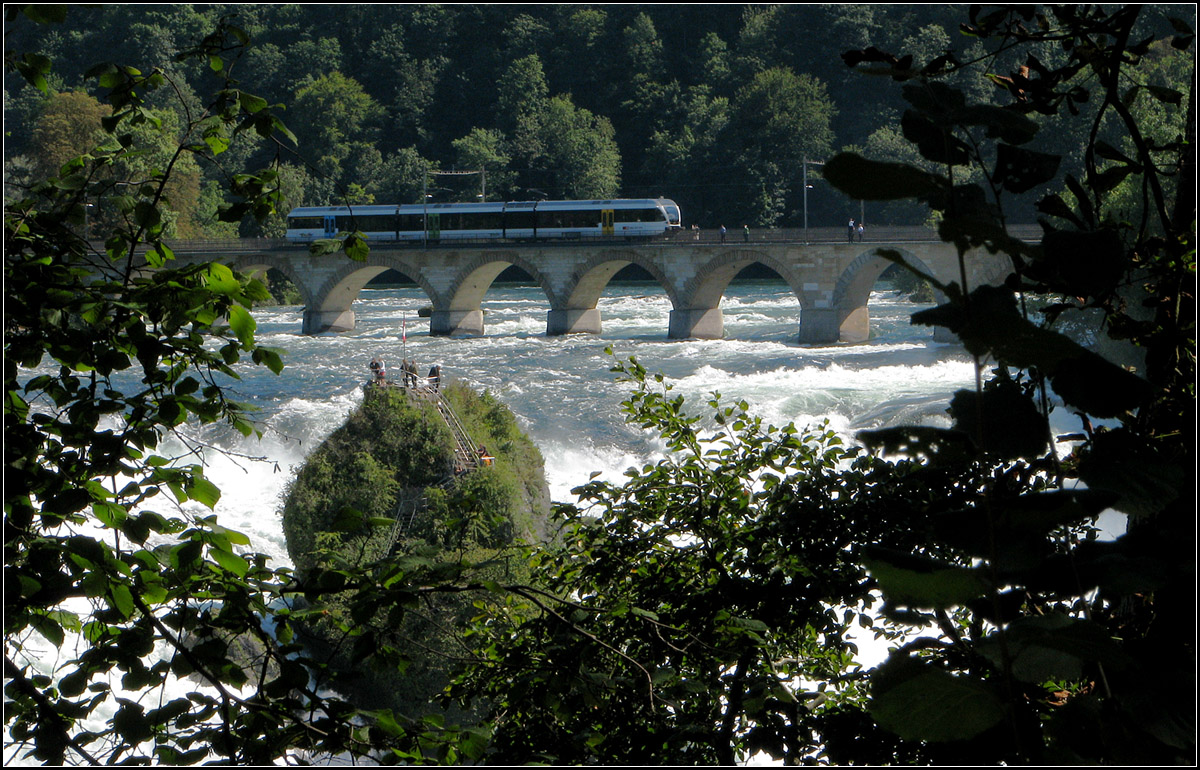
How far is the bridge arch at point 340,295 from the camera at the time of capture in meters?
32.4

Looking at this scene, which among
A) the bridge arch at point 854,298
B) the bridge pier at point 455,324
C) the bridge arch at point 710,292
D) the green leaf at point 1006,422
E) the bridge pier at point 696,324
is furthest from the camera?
the bridge pier at point 455,324

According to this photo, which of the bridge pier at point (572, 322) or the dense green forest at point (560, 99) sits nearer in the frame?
the bridge pier at point (572, 322)

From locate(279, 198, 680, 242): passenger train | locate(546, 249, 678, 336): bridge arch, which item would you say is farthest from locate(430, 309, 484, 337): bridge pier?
locate(279, 198, 680, 242): passenger train

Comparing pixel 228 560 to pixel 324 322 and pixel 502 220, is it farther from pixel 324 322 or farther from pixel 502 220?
pixel 502 220

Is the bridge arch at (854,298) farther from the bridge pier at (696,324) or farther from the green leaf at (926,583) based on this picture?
the green leaf at (926,583)

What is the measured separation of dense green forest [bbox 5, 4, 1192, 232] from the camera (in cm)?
3962

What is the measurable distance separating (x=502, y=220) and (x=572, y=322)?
5.46 metres

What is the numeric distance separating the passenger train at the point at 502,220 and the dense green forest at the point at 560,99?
5.13m

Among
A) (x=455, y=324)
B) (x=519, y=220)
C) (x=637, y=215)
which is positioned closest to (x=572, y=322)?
(x=455, y=324)

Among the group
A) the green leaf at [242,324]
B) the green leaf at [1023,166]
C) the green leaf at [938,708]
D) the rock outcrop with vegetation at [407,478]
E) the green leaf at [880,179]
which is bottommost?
the rock outcrop with vegetation at [407,478]

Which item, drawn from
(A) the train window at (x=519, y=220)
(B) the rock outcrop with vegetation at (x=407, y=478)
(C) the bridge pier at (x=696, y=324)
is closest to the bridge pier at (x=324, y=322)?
(A) the train window at (x=519, y=220)

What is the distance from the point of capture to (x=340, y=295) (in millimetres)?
33188

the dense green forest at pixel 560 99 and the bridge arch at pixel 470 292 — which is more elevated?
the dense green forest at pixel 560 99

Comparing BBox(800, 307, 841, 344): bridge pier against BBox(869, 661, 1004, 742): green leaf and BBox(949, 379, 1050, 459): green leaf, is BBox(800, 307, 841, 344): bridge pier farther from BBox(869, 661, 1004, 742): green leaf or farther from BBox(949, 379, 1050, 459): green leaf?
BBox(869, 661, 1004, 742): green leaf
